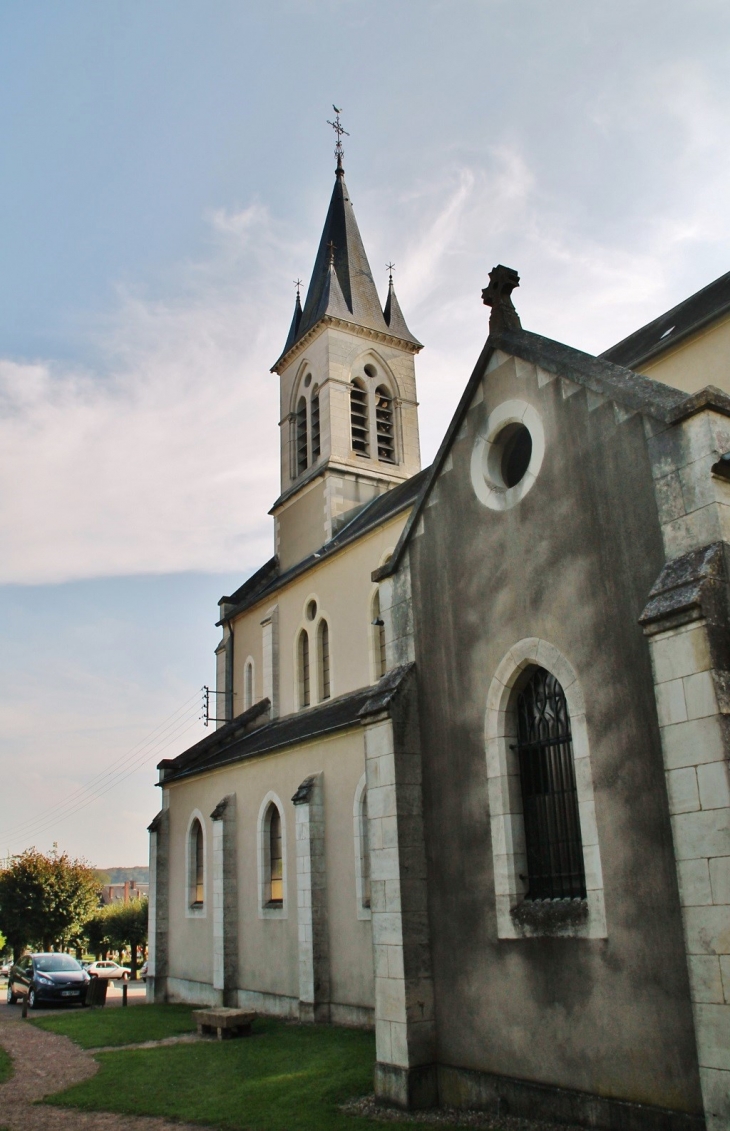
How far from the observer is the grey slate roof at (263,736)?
18.3 m

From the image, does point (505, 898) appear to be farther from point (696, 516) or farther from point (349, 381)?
point (349, 381)

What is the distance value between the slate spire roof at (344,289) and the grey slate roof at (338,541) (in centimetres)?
668

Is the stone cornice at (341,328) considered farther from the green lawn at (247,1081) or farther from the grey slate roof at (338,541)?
the green lawn at (247,1081)

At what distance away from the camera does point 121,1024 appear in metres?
18.5

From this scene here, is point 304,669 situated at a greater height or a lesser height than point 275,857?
greater

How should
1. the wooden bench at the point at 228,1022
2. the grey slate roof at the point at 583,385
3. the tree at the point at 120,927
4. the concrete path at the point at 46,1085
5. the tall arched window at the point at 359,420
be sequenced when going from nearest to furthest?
the grey slate roof at the point at 583,385
the concrete path at the point at 46,1085
the wooden bench at the point at 228,1022
the tall arched window at the point at 359,420
the tree at the point at 120,927

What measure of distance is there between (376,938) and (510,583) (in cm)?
432

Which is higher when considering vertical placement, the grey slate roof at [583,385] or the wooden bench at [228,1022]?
the grey slate roof at [583,385]

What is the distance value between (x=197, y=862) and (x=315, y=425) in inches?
561

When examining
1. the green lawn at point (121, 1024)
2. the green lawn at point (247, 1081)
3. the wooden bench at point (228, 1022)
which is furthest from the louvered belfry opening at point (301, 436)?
the green lawn at point (247, 1081)

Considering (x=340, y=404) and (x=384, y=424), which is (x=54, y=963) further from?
(x=384, y=424)

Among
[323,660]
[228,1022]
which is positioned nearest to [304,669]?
[323,660]

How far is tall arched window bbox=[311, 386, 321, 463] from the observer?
2940 centimetres

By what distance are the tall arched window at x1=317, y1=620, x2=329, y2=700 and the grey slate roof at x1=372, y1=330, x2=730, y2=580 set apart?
435 inches
